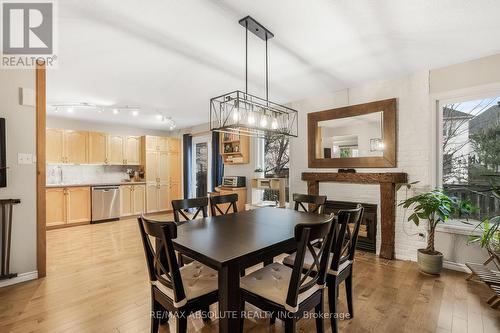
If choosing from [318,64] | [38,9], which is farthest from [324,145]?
[38,9]

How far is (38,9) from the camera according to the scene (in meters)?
1.98

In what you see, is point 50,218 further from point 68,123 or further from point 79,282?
point 79,282

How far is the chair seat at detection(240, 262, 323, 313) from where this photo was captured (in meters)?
1.50

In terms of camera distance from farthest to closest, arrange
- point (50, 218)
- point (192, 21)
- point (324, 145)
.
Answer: point (50, 218), point (324, 145), point (192, 21)

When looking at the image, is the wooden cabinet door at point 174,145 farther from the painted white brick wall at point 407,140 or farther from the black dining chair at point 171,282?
the black dining chair at point 171,282

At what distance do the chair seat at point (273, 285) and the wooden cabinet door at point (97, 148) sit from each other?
5.77m

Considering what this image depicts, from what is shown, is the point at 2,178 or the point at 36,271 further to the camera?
the point at 36,271

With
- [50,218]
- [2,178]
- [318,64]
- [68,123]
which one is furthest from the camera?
[68,123]

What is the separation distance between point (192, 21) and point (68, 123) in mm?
5348

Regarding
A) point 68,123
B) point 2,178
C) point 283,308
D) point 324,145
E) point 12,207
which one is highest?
point 68,123

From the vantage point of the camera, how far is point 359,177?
371cm

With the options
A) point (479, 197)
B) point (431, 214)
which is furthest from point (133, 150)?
point (479, 197)

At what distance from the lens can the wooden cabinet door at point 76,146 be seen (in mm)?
5590
